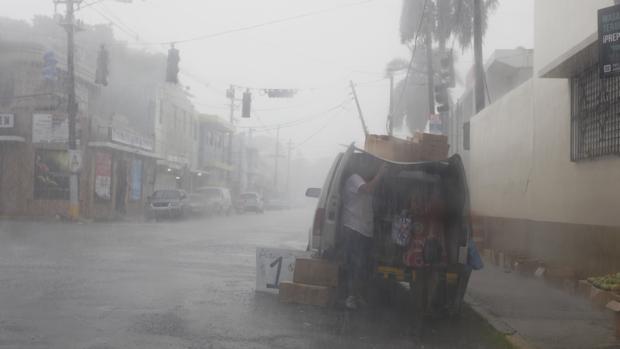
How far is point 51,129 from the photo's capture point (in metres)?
29.8

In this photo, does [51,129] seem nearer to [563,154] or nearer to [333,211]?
[563,154]

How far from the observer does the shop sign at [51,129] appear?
29812mm

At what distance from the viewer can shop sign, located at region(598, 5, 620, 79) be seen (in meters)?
5.94

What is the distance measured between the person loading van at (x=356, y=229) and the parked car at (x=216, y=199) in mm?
30340

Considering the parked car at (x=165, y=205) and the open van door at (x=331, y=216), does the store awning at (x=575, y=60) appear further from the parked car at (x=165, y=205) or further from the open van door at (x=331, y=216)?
the parked car at (x=165, y=205)

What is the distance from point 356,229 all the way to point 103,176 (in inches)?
1095

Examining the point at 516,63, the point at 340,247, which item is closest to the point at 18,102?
the point at 516,63

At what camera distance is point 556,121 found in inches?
460

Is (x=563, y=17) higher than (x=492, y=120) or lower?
higher

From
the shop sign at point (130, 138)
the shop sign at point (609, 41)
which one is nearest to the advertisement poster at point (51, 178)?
the shop sign at point (130, 138)

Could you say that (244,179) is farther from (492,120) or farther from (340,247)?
(340,247)

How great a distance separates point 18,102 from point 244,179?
161 ft

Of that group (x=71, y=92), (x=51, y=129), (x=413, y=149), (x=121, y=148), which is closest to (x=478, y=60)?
(x=413, y=149)

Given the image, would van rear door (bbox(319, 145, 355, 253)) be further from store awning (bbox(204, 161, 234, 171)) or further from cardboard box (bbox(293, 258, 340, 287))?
store awning (bbox(204, 161, 234, 171))
